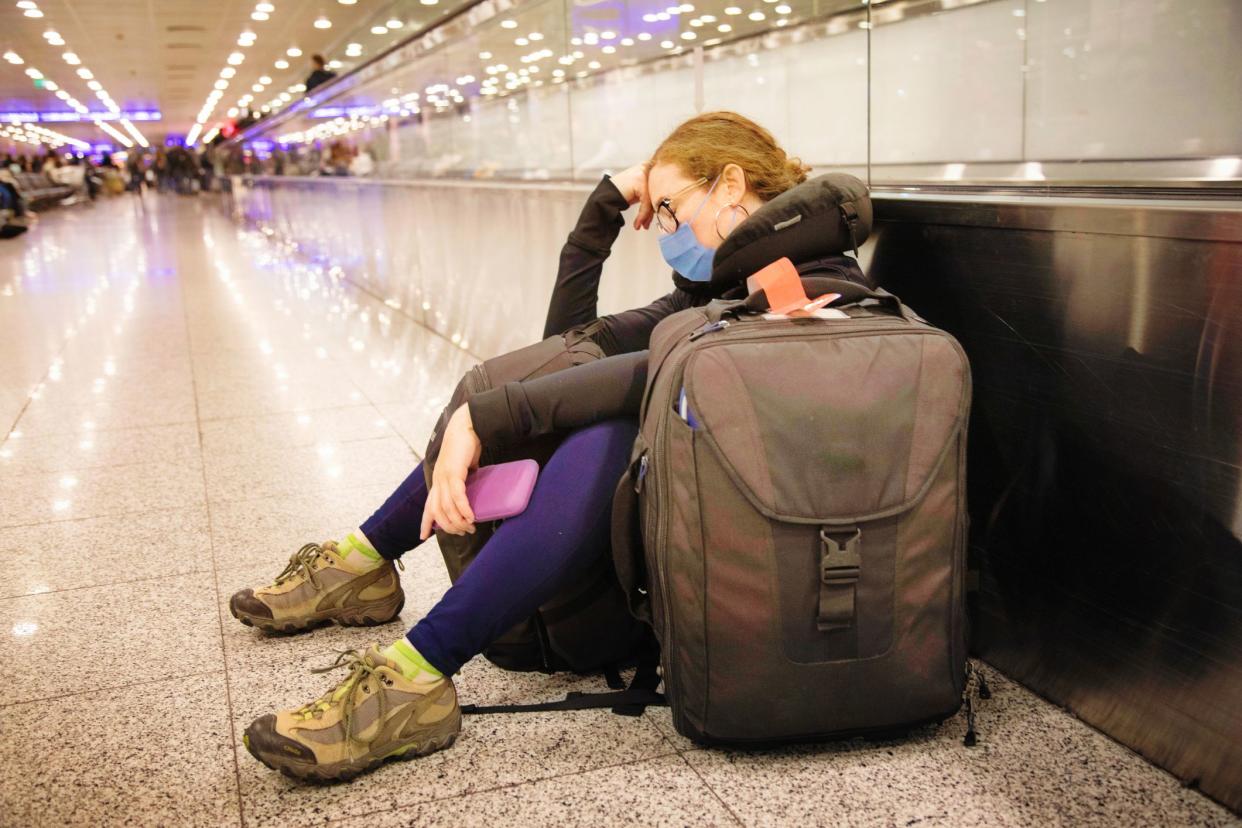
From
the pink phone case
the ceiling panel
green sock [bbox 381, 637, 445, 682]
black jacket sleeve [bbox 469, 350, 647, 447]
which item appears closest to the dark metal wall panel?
black jacket sleeve [bbox 469, 350, 647, 447]

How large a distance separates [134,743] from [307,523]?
117cm

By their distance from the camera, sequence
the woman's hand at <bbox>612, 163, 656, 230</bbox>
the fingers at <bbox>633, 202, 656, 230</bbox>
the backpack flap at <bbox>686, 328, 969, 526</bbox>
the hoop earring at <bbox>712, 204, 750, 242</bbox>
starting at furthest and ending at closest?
the woman's hand at <bbox>612, 163, 656, 230</bbox>
the fingers at <bbox>633, 202, 656, 230</bbox>
the hoop earring at <bbox>712, 204, 750, 242</bbox>
the backpack flap at <bbox>686, 328, 969, 526</bbox>

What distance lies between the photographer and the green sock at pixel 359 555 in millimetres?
2172

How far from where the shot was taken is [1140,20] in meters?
3.94

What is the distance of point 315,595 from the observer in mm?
2199

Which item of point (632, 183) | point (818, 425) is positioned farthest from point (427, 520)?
point (632, 183)

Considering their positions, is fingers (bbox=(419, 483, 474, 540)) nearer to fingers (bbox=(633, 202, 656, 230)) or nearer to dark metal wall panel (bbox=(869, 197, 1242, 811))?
fingers (bbox=(633, 202, 656, 230))

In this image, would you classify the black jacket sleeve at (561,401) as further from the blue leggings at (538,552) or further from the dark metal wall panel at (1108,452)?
the dark metal wall panel at (1108,452)

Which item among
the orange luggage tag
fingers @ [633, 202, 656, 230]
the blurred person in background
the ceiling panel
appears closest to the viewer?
the orange luggage tag

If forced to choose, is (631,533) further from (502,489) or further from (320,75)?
(320,75)

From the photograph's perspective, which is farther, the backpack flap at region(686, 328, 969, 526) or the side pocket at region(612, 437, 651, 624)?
the side pocket at region(612, 437, 651, 624)

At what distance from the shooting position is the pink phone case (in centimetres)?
170

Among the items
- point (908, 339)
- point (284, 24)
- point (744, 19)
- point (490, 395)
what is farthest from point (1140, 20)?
point (284, 24)

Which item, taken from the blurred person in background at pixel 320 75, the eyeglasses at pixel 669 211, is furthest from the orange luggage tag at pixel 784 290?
the blurred person in background at pixel 320 75
